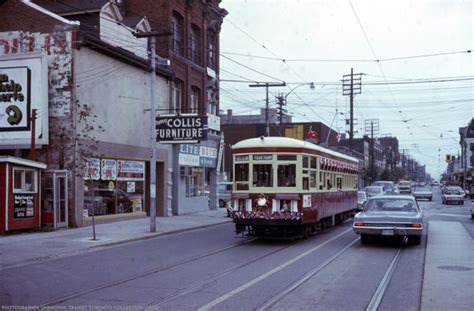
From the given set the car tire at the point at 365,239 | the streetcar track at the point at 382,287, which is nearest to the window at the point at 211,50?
the car tire at the point at 365,239

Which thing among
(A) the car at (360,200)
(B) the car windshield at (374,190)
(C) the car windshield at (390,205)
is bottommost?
(A) the car at (360,200)

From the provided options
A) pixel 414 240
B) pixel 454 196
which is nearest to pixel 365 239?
pixel 414 240

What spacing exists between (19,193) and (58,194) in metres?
1.92

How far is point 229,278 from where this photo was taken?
394 inches

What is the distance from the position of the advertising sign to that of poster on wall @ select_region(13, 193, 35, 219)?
2536 millimetres

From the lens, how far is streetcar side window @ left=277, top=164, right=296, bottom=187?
16.1 meters

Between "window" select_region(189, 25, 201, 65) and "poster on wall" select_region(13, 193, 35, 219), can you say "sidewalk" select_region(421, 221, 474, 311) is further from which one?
"window" select_region(189, 25, 201, 65)

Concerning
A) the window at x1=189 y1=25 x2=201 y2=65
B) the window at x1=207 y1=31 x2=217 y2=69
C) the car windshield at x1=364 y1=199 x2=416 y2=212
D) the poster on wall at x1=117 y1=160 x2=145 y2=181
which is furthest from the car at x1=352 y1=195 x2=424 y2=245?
the window at x1=207 y1=31 x2=217 y2=69

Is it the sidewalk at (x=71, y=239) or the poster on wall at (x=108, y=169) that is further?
the poster on wall at (x=108, y=169)

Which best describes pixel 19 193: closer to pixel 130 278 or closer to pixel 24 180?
pixel 24 180

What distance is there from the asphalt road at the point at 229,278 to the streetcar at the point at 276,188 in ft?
2.66

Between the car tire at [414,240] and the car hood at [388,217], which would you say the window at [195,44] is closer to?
the car hood at [388,217]

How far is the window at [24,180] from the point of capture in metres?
18.0

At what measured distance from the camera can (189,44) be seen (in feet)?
99.5
